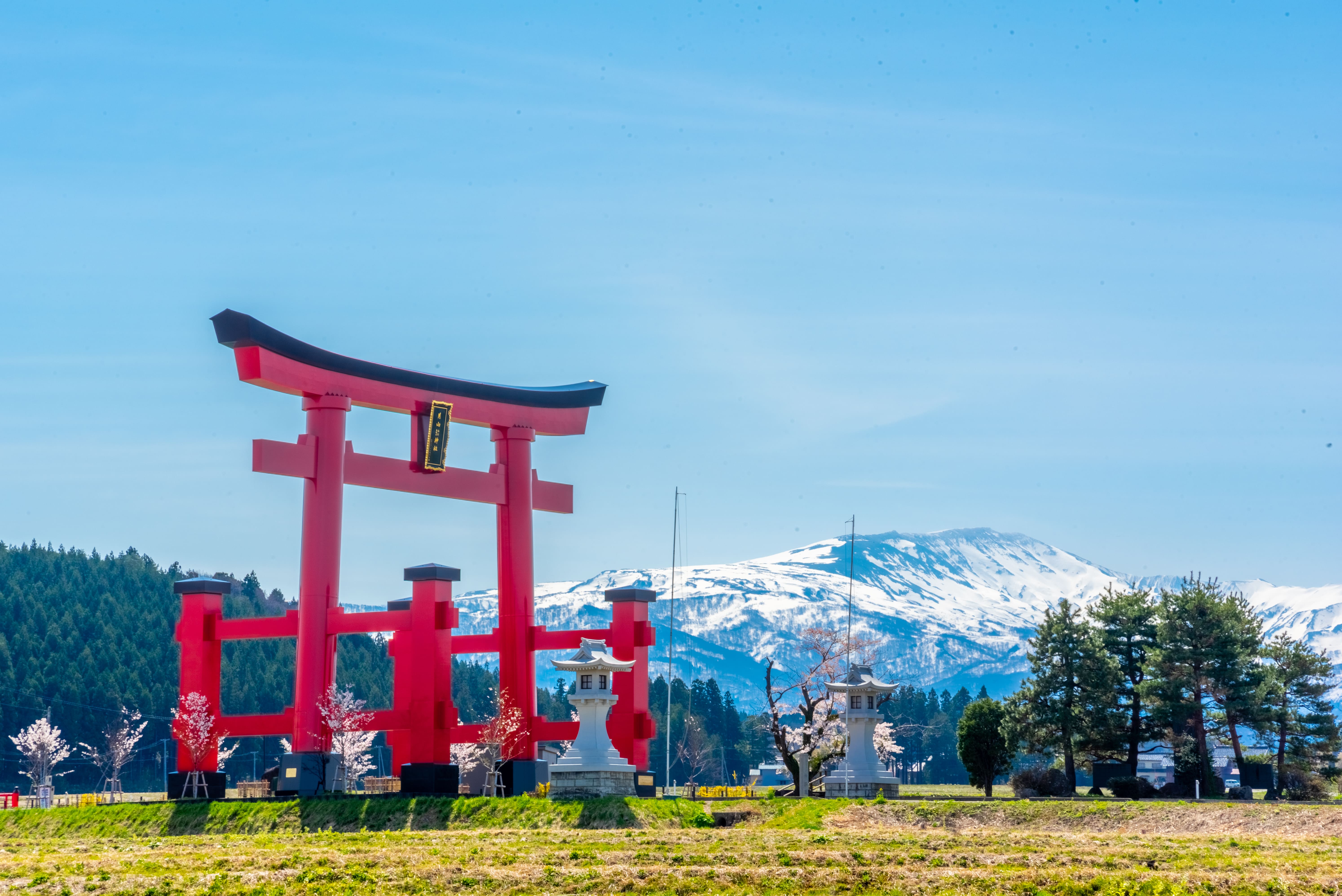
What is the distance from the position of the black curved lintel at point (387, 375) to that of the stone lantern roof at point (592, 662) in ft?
29.9

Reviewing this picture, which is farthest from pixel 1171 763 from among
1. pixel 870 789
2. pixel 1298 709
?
pixel 870 789

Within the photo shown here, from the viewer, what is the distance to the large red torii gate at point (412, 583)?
43.1 meters

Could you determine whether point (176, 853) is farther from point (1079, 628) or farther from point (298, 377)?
point (1079, 628)

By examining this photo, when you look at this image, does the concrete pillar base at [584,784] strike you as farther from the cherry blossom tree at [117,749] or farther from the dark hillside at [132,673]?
the dark hillside at [132,673]

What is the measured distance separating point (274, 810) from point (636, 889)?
17.3 meters

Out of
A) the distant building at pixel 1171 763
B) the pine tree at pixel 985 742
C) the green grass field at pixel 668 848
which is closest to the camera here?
the green grass field at pixel 668 848

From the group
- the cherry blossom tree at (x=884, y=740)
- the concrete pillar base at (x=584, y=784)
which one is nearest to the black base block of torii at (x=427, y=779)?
the concrete pillar base at (x=584, y=784)

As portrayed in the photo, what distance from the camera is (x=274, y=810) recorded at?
40.3 meters

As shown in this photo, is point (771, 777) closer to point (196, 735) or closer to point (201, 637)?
point (201, 637)

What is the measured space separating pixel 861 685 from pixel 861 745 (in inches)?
73.4

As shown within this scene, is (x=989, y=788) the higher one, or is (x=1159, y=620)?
(x=1159, y=620)

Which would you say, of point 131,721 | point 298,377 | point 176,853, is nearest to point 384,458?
point 298,377

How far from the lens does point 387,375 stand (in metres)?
45.5

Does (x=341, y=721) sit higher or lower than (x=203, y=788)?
higher
